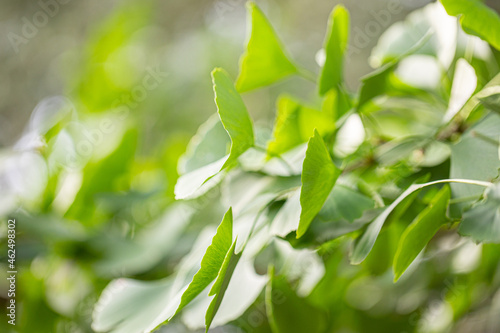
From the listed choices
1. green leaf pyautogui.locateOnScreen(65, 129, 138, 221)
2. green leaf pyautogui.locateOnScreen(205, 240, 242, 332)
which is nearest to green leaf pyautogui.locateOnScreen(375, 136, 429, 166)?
green leaf pyautogui.locateOnScreen(205, 240, 242, 332)

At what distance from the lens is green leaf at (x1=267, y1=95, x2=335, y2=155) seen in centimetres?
26

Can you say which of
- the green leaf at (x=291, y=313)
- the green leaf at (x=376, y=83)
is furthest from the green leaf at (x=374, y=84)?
the green leaf at (x=291, y=313)

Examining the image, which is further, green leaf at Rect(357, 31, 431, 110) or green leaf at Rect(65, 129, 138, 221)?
green leaf at Rect(65, 129, 138, 221)

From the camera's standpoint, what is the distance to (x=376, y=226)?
7.4 inches

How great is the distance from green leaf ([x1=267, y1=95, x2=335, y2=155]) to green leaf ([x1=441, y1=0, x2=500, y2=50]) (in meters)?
0.09

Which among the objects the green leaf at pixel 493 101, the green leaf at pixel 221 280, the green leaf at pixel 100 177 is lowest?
the green leaf at pixel 100 177

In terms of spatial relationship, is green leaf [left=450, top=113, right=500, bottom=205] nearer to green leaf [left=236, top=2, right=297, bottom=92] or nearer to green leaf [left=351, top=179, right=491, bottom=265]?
green leaf [left=351, top=179, right=491, bottom=265]

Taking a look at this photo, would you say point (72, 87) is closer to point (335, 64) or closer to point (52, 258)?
point (52, 258)

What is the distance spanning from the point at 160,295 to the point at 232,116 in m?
0.11

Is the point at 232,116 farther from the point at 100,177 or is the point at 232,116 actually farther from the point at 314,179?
the point at 100,177

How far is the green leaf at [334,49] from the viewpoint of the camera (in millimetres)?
241

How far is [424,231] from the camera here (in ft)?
0.59

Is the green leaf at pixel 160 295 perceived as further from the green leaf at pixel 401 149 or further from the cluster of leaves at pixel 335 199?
the green leaf at pixel 401 149

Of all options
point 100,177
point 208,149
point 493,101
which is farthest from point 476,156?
point 100,177
